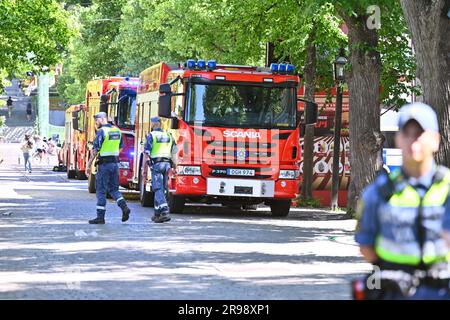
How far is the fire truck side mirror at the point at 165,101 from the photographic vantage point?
1039 inches

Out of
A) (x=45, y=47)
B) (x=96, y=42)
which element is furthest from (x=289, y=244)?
(x=96, y=42)

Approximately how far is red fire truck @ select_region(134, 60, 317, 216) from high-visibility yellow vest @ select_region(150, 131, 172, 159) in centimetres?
265

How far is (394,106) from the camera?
32.1 m

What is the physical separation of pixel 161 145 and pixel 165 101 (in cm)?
280

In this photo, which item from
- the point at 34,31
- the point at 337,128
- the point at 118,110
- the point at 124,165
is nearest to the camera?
the point at 337,128

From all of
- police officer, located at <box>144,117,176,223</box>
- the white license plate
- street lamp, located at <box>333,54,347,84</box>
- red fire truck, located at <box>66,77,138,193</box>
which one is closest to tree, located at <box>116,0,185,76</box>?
red fire truck, located at <box>66,77,138,193</box>

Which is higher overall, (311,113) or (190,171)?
(311,113)

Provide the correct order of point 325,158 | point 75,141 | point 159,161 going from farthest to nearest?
point 75,141
point 325,158
point 159,161

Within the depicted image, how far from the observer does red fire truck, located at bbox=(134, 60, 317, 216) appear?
26531 millimetres

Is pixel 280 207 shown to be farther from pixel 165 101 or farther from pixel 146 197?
pixel 165 101

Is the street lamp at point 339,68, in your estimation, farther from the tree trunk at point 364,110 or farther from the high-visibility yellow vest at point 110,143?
the high-visibility yellow vest at point 110,143

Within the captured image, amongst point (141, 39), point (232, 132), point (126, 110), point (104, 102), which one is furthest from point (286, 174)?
point (141, 39)

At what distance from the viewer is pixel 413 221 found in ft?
20.9

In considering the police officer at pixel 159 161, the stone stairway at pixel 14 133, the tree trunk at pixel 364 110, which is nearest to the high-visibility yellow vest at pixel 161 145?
the police officer at pixel 159 161
